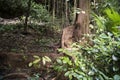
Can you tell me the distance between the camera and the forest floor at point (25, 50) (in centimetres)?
653

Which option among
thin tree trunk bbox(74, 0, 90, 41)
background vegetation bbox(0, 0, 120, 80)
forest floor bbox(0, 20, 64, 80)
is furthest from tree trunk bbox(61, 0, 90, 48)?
forest floor bbox(0, 20, 64, 80)

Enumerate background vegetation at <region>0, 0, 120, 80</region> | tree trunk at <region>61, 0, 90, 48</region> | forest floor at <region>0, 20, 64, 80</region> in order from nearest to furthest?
background vegetation at <region>0, 0, 120, 80</region> < forest floor at <region>0, 20, 64, 80</region> < tree trunk at <region>61, 0, 90, 48</region>

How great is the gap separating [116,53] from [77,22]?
402cm

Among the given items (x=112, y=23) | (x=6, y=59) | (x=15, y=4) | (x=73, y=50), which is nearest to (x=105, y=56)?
(x=73, y=50)

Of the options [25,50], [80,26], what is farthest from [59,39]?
[80,26]

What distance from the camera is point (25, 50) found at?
8375mm

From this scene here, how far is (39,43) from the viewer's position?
9.48 metres

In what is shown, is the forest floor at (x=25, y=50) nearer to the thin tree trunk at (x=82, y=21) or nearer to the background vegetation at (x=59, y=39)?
the background vegetation at (x=59, y=39)

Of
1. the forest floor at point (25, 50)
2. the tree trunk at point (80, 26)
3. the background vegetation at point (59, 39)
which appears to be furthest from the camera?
the tree trunk at point (80, 26)

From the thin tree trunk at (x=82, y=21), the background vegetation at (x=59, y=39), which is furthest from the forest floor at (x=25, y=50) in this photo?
the thin tree trunk at (x=82, y=21)

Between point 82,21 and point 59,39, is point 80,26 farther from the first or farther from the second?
point 59,39

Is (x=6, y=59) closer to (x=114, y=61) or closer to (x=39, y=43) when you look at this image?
(x=39, y=43)

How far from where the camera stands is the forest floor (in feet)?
21.4

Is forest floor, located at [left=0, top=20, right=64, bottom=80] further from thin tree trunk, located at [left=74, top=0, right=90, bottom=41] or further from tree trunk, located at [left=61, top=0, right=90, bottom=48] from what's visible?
thin tree trunk, located at [left=74, top=0, right=90, bottom=41]
